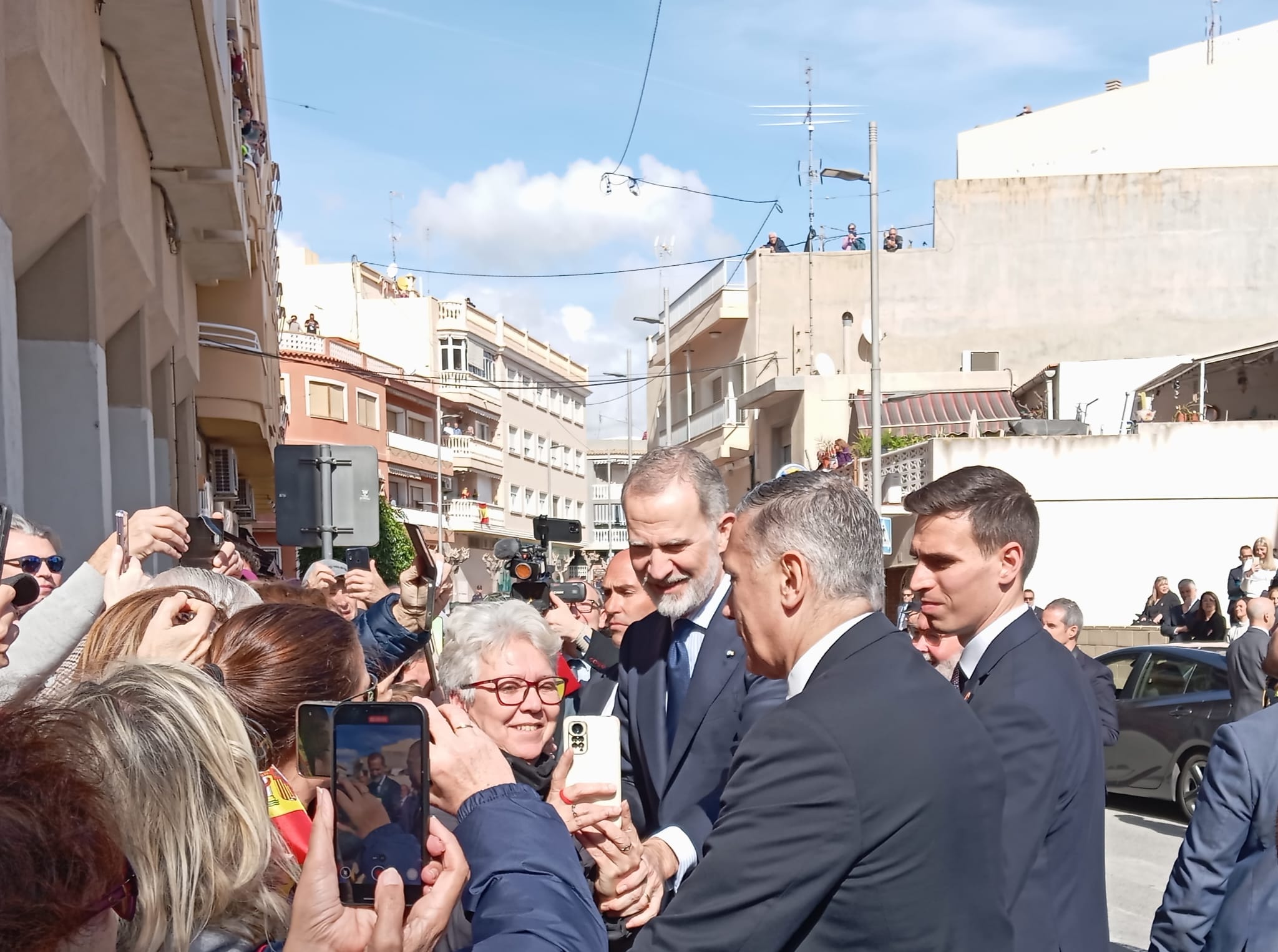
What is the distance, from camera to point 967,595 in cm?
368

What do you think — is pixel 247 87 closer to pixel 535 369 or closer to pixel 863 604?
pixel 863 604

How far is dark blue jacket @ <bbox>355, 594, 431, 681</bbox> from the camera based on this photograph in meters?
5.39

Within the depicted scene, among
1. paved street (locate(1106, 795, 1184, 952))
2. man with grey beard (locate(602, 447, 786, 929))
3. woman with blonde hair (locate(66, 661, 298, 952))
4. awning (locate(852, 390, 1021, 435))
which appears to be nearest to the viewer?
woman with blonde hair (locate(66, 661, 298, 952))

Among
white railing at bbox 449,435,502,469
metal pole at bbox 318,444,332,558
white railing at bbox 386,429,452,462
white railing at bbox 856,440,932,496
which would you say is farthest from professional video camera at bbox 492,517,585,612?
white railing at bbox 449,435,502,469

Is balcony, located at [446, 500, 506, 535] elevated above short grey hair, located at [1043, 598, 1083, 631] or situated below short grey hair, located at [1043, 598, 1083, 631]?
below

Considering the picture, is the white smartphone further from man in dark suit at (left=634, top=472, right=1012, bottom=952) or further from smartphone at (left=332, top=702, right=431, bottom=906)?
smartphone at (left=332, top=702, right=431, bottom=906)

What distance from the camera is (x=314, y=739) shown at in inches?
96.1

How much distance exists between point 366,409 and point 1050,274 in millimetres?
27155

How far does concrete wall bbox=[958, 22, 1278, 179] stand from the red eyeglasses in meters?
38.7

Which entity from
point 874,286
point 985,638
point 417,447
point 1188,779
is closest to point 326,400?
point 417,447

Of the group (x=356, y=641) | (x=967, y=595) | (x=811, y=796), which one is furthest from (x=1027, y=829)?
(x=356, y=641)

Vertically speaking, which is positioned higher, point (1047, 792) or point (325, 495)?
point (325, 495)

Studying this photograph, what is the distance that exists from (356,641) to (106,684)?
3.14 feet

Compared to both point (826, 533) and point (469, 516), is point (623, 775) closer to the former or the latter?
point (826, 533)
